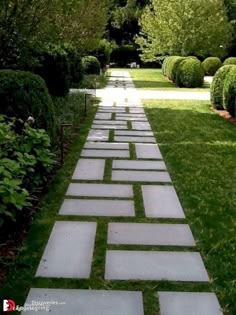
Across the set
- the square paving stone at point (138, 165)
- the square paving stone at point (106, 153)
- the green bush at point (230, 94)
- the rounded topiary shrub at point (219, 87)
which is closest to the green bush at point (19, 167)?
the square paving stone at point (138, 165)

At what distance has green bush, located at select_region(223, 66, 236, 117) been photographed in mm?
10234

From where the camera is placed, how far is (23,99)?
523 cm

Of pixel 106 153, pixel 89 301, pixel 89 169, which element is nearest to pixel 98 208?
pixel 89 169

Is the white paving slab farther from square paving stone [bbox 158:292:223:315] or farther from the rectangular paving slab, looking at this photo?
square paving stone [bbox 158:292:223:315]

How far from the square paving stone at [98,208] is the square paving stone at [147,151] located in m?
2.09

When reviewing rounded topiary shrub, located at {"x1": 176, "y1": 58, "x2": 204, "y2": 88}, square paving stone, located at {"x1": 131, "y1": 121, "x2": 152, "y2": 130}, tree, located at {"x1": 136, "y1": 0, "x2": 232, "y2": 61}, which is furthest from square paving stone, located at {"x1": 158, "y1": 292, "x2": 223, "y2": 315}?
tree, located at {"x1": 136, "y1": 0, "x2": 232, "y2": 61}

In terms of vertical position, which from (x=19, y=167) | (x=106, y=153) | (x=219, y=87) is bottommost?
(x=106, y=153)

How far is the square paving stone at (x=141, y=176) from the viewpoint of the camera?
5.25 metres

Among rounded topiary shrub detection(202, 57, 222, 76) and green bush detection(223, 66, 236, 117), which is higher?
green bush detection(223, 66, 236, 117)

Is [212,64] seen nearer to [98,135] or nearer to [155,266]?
[98,135]

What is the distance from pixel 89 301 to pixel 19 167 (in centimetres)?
142

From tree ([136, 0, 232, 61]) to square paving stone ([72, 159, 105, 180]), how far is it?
21786mm

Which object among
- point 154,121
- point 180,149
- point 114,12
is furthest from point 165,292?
point 114,12

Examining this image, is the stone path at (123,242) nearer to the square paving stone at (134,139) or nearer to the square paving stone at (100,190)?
the square paving stone at (100,190)
